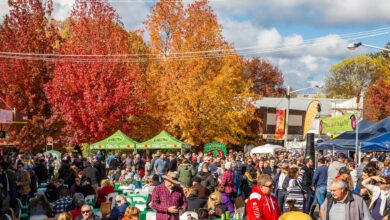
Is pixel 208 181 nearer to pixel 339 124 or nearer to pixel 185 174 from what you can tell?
pixel 185 174

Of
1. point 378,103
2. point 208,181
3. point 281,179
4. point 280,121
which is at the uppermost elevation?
point 378,103

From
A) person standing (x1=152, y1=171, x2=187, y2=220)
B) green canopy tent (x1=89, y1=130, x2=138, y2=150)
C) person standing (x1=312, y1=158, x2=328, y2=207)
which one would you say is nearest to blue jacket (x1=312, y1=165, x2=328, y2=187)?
person standing (x1=312, y1=158, x2=328, y2=207)

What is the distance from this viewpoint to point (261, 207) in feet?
29.7

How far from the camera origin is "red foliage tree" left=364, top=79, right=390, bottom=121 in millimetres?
71375

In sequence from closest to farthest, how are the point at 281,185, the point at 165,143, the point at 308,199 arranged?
the point at 308,199 → the point at 281,185 → the point at 165,143

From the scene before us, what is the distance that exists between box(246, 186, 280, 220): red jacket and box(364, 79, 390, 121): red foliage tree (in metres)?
63.3

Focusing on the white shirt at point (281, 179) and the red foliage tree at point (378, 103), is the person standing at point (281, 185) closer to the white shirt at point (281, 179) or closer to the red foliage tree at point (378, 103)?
the white shirt at point (281, 179)

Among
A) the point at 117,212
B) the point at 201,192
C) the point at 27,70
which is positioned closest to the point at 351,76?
the point at 27,70

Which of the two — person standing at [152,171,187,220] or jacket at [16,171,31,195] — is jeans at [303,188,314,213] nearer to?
person standing at [152,171,187,220]

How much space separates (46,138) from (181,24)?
35.8 feet

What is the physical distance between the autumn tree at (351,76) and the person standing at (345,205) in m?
95.3

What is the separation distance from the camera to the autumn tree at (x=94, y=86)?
122ft

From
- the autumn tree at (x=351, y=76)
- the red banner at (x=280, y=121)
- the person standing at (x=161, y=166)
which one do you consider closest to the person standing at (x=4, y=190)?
the person standing at (x=161, y=166)

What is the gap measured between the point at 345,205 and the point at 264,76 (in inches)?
3378
